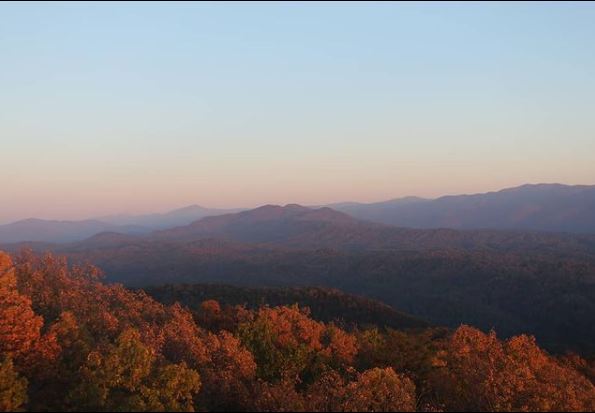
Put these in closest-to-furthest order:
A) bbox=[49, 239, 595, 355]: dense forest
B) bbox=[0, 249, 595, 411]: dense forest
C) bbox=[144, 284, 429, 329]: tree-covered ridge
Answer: bbox=[0, 249, 595, 411]: dense forest → bbox=[144, 284, 429, 329]: tree-covered ridge → bbox=[49, 239, 595, 355]: dense forest

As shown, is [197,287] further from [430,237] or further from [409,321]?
[430,237]

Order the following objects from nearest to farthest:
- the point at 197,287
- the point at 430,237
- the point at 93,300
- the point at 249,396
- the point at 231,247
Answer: the point at 249,396
the point at 93,300
the point at 197,287
the point at 231,247
the point at 430,237

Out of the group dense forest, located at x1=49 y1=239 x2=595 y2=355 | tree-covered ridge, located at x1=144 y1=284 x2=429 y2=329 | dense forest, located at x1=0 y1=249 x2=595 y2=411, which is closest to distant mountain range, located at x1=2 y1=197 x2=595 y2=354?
dense forest, located at x1=49 y1=239 x2=595 y2=355

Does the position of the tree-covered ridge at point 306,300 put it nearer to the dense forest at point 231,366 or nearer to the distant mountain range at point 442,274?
the distant mountain range at point 442,274

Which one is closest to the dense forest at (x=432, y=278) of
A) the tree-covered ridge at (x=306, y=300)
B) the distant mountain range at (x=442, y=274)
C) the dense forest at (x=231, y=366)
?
the distant mountain range at (x=442, y=274)

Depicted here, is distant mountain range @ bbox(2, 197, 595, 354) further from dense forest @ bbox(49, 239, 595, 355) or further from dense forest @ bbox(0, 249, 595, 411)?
dense forest @ bbox(0, 249, 595, 411)

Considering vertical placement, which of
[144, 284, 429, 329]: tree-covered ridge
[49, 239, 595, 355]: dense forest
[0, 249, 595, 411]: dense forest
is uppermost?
[0, 249, 595, 411]: dense forest

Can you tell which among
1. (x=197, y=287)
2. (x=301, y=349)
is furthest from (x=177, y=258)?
(x=301, y=349)

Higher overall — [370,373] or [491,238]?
[370,373]
